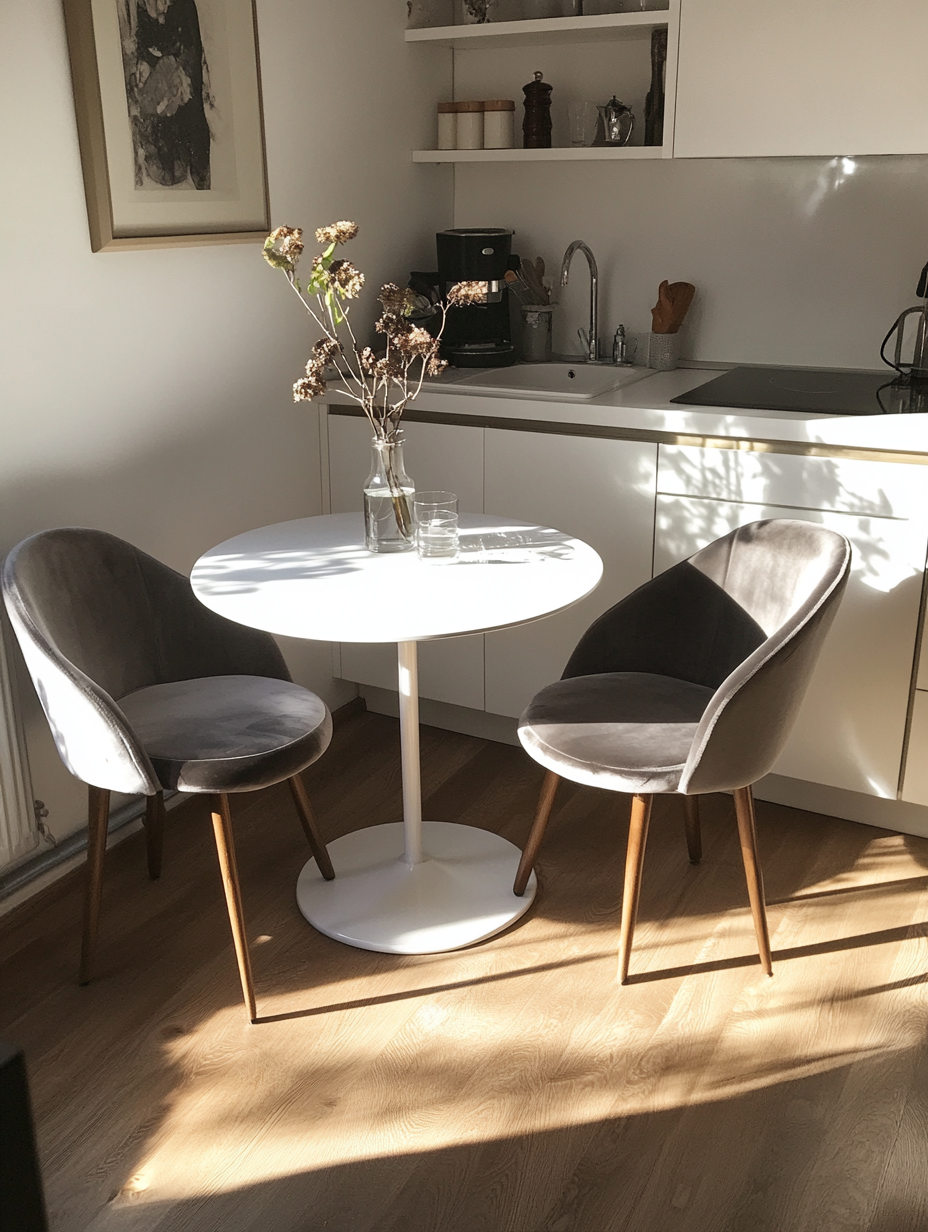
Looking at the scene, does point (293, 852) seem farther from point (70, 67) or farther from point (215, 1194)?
point (70, 67)

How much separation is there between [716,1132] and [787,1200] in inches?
6.0

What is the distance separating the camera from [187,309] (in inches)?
101

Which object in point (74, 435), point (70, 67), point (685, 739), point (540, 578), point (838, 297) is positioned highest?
point (70, 67)

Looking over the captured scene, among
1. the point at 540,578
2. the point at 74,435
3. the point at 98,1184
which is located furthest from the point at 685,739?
the point at 74,435

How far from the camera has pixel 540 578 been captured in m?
2.07

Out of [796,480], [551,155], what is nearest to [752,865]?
[796,480]

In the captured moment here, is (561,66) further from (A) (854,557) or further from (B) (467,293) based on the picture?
(A) (854,557)

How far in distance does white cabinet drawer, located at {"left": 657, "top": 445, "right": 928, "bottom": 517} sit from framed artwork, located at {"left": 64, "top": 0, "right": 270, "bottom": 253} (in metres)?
1.14

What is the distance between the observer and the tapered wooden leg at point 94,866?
2.08m

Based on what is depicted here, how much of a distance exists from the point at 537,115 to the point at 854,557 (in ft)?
4.93

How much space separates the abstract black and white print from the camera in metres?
2.29

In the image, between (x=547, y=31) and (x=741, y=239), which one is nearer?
(x=547, y=31)

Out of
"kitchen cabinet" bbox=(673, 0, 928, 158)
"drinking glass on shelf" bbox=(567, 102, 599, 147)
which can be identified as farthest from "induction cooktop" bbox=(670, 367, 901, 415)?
"drinking glass on shelf" bbox=(567, 102, 599, 147)

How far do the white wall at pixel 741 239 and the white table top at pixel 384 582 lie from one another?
1.10 m
